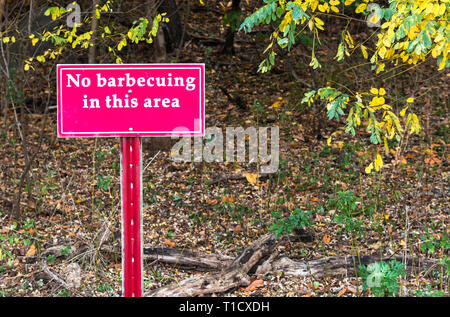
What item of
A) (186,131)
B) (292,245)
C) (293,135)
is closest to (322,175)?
(293,135)

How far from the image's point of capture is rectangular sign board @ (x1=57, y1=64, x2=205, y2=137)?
135 inches

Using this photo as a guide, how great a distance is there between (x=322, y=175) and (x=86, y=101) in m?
4.88

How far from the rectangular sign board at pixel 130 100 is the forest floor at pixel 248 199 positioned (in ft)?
6.68

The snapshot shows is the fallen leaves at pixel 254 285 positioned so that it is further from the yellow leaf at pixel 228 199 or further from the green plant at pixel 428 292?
the yellow leaf at pixel 228 199

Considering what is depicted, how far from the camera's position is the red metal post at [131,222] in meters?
3.43

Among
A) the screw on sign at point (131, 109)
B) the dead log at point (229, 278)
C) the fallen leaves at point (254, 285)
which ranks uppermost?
the screw on sign at point (131, 109)

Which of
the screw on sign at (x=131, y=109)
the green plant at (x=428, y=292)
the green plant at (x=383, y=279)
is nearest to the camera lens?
the screw on sign at (x=131, y=109)

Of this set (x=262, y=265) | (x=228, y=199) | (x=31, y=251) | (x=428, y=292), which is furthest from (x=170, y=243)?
(x=428, y=292)

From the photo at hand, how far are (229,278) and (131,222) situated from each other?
1.90 metres

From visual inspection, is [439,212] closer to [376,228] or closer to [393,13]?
[376,228]

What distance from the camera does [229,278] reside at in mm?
5121

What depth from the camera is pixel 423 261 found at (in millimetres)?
5320

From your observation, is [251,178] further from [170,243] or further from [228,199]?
[170,243]

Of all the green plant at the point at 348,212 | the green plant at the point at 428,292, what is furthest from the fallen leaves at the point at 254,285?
the green plant at the point at 428,292
